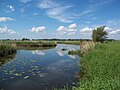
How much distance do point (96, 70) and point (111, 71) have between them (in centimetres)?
174

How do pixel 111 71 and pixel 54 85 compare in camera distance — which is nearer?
pixel 111 71

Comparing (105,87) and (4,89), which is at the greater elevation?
(105,87)

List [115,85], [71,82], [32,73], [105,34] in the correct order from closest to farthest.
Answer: [115,85] → [71,82] → [32,73] → [105,34]

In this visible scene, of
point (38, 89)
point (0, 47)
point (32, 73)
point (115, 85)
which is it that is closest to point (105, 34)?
point (0, 47)

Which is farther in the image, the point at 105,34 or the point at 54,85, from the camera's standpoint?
the point at 105,34

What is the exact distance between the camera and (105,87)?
26.5 feet

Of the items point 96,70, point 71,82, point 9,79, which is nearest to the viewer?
point 96,70

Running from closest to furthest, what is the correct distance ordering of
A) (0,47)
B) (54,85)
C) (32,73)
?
(54,85), (32,73), (0,47)

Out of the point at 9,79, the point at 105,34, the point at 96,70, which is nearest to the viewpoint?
the point at 96,70

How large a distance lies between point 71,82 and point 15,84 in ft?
13.9

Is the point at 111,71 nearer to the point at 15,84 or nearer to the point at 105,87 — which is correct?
the point at 105,87

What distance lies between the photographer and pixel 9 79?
54.2ft

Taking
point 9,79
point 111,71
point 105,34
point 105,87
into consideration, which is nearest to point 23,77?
point 9,79

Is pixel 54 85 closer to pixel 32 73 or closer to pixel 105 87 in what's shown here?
pixel 32 73
